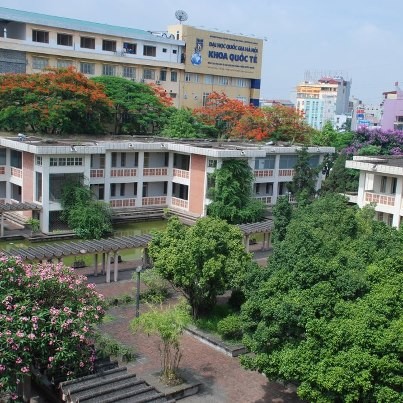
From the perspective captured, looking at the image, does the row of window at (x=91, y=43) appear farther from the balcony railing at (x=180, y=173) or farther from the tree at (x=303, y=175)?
the tree at (x=303, y=175)

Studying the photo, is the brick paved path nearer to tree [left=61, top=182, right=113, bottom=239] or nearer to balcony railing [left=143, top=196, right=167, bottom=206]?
tree [left=61, top=182, right=113, bottom=239]

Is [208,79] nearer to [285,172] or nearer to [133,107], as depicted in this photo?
[133,107]

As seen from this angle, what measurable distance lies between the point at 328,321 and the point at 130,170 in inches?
959

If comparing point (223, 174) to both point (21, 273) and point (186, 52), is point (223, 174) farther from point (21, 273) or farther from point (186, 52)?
point (186, 52)

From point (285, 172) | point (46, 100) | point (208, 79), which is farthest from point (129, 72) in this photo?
point (285, 172)

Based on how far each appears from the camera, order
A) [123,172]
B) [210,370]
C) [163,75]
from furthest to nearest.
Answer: [163,75], [123,172], [210,370]

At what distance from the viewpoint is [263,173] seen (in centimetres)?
3809

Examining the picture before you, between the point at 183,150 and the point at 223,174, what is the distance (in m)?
3.32

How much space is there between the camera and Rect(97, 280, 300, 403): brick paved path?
14828 mm

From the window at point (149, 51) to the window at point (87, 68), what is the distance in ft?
23.0

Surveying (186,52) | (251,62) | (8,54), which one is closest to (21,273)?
(8,54)

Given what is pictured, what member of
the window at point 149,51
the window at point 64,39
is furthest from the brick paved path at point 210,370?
the window at point 149,51

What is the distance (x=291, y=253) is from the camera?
14.2 metres

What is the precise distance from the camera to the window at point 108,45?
57031mm
